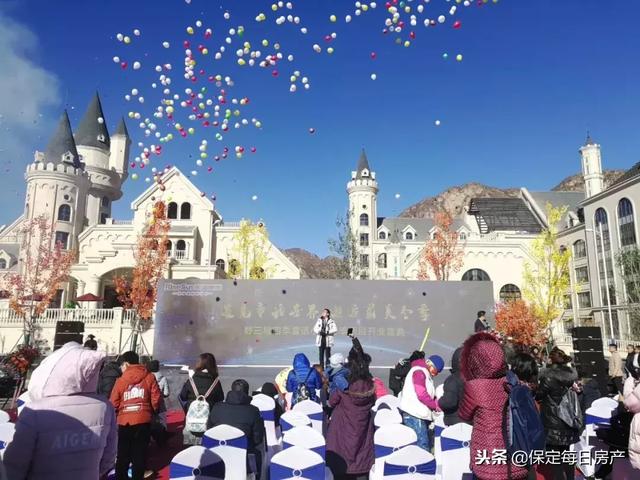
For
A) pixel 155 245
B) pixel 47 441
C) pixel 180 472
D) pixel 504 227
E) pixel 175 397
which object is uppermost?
pixel 504 227

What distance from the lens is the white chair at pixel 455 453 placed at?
444 centimetres

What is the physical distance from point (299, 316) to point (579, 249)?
3349cm

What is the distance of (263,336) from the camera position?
16266 millimetres

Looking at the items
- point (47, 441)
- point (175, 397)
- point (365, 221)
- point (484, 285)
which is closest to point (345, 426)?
point (47, 441)

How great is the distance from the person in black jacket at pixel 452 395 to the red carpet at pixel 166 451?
3.86m

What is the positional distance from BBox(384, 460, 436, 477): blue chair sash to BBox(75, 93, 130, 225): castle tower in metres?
42.9

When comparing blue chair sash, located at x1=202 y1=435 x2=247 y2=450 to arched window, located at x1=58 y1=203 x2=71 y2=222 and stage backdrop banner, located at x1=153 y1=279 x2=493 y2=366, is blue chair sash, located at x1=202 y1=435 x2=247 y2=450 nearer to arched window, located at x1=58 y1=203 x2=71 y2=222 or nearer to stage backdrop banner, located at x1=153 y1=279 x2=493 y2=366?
stage backdrop banner, located at x1=153 y1=279 x2=493 y2=366

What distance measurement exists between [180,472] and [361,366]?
2.05 m

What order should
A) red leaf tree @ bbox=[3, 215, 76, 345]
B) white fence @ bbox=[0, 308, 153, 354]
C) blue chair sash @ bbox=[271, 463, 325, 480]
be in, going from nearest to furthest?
1. blue chair sash @ bbox=[271, 463, 325, 480]
2. white fence @ bbox=[0, 308, 153, 354]
3. red leaf tree @ bbox=[3, 215, 76, 345]

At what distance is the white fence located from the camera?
2428cm

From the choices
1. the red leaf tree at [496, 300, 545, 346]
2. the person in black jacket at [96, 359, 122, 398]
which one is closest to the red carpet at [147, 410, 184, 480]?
the person in black jacket at [96, 359, 122, 398]

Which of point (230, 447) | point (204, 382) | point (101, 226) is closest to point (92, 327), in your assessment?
point (101, 226)

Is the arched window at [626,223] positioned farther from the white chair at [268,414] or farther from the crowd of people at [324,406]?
the white chair at [268,414]

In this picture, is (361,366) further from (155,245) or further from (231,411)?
(155,245)
